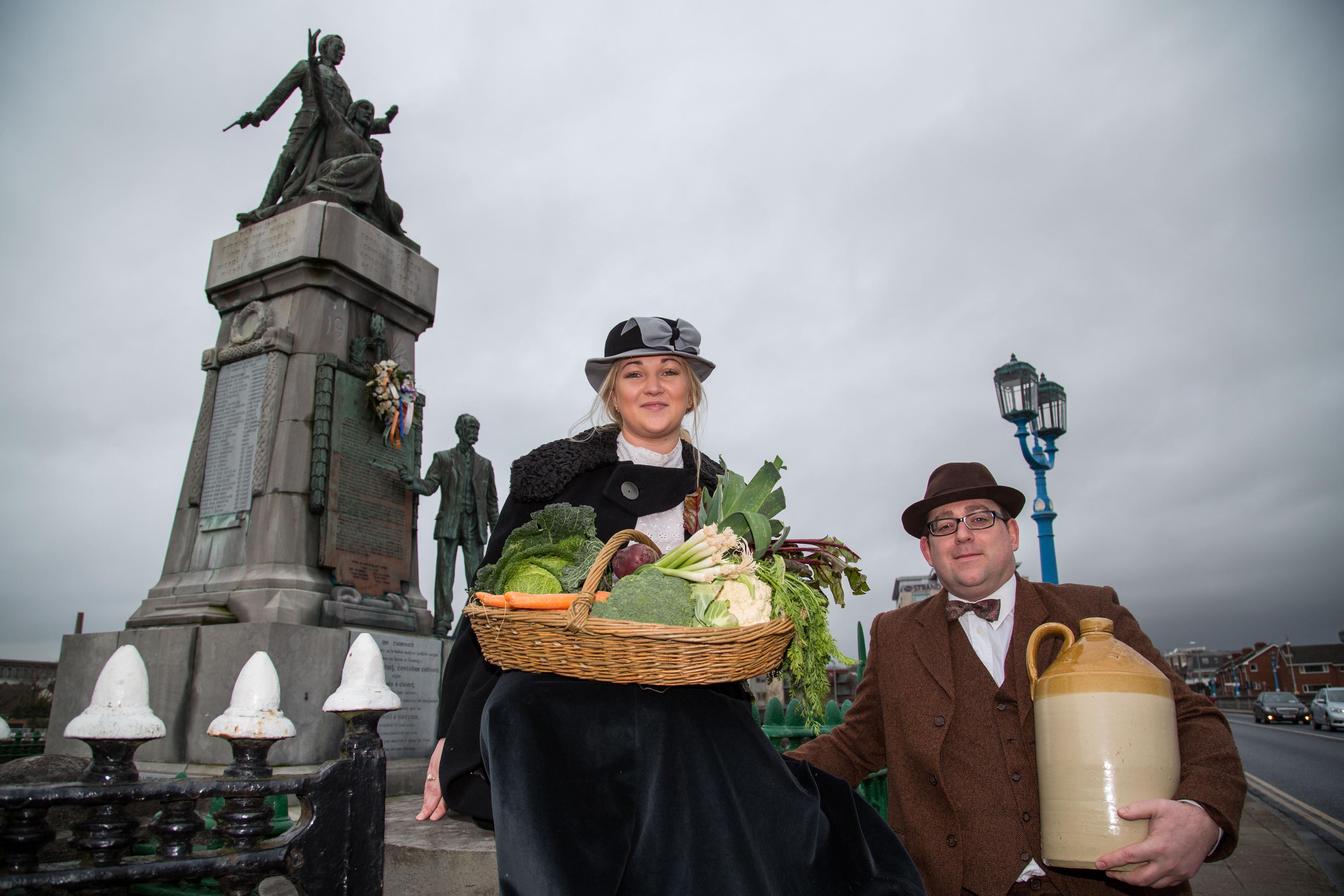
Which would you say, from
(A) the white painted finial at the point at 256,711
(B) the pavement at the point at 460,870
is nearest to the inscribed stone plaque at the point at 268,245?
(B) the pavement at the point at 460,870

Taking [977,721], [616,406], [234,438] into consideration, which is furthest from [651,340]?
[234,438]

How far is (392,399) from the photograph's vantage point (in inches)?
322

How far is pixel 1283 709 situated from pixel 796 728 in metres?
44.1

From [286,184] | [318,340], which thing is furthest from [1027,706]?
[286,184]

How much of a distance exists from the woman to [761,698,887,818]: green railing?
2.69 metres

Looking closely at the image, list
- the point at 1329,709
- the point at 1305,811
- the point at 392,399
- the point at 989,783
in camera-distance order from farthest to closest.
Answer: the point at 1329,709, the point at 1305,811, the point at 392,399, the point at 989,783

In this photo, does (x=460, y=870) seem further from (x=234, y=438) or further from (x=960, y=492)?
(x=234, y=438)

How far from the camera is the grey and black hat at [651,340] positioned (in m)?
2.62

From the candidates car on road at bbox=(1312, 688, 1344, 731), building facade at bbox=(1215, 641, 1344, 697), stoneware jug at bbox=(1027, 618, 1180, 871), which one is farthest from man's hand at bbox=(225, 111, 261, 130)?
building facade at bbox=(1215, 641, 1344, 697)

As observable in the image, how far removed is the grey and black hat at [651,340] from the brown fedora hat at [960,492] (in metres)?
0.98

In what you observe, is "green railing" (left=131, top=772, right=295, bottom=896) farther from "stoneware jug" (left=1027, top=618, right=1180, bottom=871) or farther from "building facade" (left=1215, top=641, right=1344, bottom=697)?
"building facade" (left=1215, top=641, right=1344, bottom=697)

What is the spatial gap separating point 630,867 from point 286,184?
937 centimetres

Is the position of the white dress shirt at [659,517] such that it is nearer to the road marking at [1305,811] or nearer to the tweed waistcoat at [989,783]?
the tweed waistcoat at [989,783]

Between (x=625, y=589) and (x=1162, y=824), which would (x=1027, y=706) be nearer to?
(x=1162, y=824)
